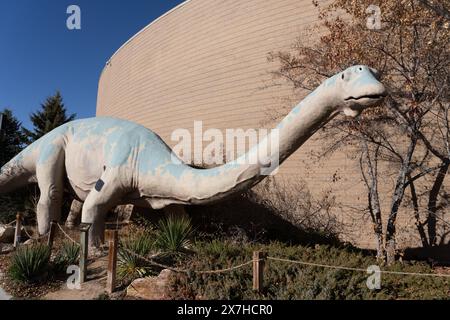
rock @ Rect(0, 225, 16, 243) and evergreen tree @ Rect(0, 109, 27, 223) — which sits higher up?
evergreen tree @ Rect(0, 109, 27, 223)

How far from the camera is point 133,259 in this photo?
16.0ft

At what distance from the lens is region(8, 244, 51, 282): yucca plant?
4945 mm

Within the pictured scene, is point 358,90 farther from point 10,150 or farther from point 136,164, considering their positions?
point 10,150

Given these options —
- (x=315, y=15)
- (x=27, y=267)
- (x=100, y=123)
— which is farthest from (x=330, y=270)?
(x=315, y=15)

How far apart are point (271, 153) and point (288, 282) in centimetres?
153

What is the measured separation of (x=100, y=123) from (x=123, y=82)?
55.7 feet

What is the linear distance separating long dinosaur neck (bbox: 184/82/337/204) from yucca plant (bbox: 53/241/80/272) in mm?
1993

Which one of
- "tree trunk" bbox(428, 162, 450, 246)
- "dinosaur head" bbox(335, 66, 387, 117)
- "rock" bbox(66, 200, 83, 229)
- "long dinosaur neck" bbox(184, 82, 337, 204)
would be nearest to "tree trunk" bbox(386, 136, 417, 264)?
"tree trunk" bbox(428, 162, 450, 246)

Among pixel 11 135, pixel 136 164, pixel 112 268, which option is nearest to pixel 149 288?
pixel 112 268

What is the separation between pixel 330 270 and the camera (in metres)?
4.56

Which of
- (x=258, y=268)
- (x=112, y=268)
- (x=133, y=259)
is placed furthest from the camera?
(x=133, y=259)

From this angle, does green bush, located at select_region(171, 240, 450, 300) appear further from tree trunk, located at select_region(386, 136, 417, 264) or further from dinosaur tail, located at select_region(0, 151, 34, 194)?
dinosaur tail, located at select_region(0, 151, 34, 194)

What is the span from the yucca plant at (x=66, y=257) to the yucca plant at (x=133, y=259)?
0.81 meters

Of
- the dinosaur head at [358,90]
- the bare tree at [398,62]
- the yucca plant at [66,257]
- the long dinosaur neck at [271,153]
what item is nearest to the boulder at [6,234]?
the yucca plant at [66,257]
